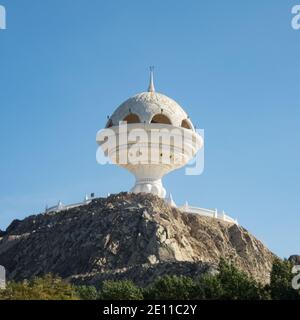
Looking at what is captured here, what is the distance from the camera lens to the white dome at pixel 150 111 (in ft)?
164

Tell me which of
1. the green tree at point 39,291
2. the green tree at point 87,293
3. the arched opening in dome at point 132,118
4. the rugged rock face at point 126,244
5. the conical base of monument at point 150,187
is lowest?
the green tree at point 39,291

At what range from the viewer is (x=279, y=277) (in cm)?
3119

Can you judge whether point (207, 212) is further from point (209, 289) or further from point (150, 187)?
point (209, 289)

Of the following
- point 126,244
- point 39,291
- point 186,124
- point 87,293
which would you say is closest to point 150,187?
point 186,124

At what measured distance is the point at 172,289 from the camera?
1214 inches

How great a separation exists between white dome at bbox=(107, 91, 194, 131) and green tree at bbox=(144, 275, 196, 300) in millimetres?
19420

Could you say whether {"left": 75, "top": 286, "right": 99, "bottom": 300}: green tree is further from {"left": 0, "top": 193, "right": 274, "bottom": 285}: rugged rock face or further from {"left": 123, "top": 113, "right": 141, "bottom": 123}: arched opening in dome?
{"left": 123, "top": 113, "right": 141, "bottom": 123}: arched opening in dome

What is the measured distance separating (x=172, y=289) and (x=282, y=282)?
3.88m

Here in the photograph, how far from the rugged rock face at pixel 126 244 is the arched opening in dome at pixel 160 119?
23.3 ft

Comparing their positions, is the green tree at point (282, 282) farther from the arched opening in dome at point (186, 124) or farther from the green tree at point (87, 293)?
the arched opening in dome at point (186, 124)

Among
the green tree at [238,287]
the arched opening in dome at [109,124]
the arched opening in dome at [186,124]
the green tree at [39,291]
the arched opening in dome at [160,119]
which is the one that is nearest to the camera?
the green tree at [39,291]

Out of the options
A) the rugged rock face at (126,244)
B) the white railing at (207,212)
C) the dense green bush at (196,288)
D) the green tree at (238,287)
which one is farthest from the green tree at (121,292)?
the white railing at (207,212)
